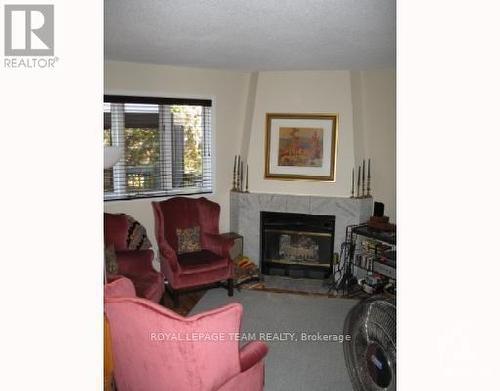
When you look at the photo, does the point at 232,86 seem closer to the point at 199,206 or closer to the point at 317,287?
the point at 199,206

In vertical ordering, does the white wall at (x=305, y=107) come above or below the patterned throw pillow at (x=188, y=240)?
above

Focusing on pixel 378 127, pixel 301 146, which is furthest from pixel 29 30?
pixel 378 127

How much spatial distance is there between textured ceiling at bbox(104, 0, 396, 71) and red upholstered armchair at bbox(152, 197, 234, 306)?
1.50m

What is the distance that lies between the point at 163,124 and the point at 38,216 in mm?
3872

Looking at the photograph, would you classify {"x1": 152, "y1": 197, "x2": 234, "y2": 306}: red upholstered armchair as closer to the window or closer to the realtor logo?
the window

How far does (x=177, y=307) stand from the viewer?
4.64m

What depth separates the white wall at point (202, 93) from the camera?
499 centimetres

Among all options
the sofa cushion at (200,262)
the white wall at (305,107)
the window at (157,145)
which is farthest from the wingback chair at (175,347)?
the white wall at (305,107)

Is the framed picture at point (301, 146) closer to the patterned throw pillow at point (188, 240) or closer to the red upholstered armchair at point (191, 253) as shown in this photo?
the red upholstered armchair at point (191, 253)

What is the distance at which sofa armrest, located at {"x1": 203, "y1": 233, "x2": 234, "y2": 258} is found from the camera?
16.2 ft

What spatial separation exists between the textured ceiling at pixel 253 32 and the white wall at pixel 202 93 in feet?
1.18

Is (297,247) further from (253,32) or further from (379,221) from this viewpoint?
(253,32)

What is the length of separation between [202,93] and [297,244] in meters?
2.11
